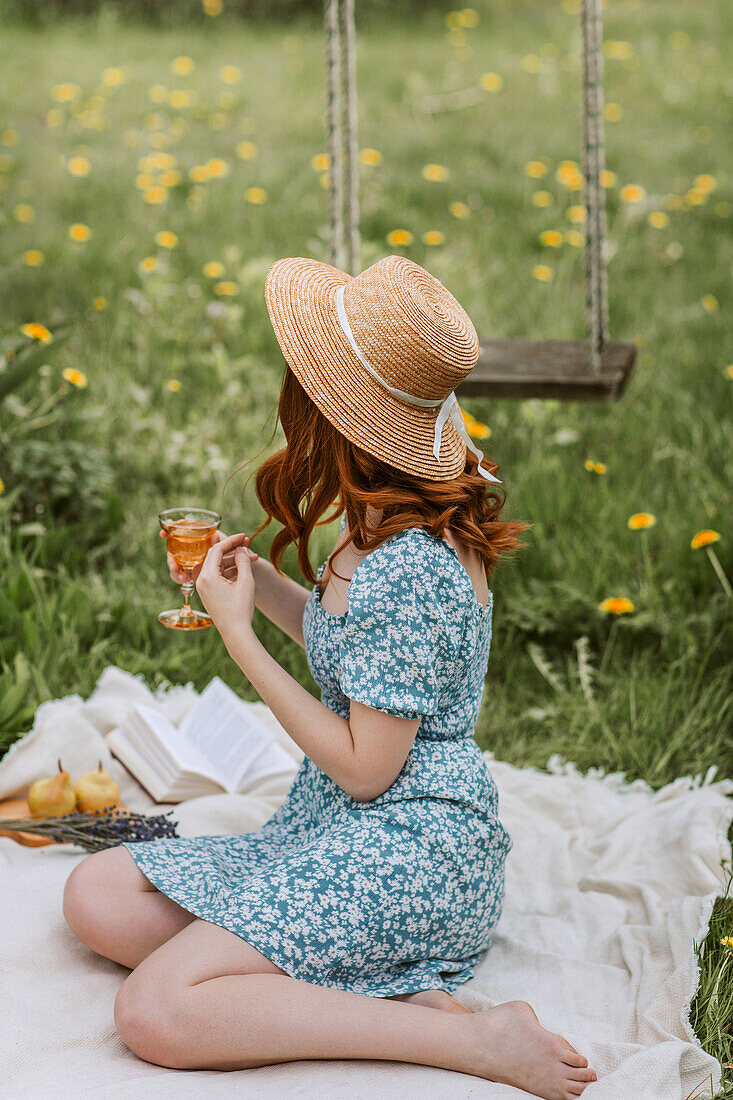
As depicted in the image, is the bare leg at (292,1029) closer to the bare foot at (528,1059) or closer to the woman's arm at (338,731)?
the bare foot at (528,1059)

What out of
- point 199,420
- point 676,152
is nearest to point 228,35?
point 676,152

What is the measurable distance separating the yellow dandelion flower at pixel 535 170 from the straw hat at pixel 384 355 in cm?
388

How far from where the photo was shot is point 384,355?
5.71 ft

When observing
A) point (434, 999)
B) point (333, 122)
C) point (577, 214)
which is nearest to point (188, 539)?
point (434, 999)

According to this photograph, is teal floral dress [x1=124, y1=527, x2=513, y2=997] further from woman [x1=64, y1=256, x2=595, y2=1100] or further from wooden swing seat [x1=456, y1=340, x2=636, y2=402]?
wooden swing seat [x1=456, y1=340, x2=636, y2=402]

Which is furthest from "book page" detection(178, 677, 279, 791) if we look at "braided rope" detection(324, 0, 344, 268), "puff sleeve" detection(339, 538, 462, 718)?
"braided rope" detection(324, 0, 344, 268)

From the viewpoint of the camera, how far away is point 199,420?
3.82m

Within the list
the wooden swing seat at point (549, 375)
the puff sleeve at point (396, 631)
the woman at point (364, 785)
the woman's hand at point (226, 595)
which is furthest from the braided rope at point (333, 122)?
the puff sleeve at point (396, 631)

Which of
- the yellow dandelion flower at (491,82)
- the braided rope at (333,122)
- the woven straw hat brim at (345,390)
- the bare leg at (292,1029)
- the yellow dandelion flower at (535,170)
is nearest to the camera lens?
the bare leg at (292,1029)

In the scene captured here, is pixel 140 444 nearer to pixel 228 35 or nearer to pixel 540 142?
pixel 540 142

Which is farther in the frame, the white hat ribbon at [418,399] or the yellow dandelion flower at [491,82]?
the yellow dandelion flower at [491,82]

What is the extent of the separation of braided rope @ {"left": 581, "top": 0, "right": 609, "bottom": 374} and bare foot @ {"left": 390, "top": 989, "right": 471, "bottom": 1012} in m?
1.66

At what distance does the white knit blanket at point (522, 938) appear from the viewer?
1.66 meters

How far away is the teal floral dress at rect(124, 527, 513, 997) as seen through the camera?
5.69ft
